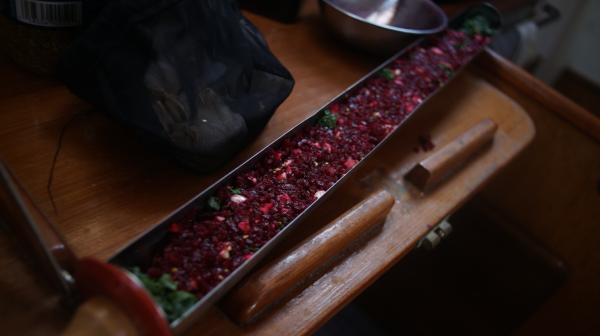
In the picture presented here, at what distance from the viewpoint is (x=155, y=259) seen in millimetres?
631

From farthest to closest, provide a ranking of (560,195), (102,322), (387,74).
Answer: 1. (560,195)
2. (387,74)
3. (102,322)

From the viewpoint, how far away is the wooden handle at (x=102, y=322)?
1.62 ft

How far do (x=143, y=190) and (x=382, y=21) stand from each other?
105 centimetres

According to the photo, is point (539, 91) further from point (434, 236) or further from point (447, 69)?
point (434, 236)

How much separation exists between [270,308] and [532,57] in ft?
8.29

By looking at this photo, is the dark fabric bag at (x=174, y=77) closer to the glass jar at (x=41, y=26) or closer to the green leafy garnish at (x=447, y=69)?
the glass jar at (x=41, y=26)

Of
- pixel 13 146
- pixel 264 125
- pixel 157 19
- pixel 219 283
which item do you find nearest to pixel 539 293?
pixel 264 125

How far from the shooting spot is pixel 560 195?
5.30 ft

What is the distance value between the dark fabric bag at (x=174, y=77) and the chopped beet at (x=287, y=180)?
0.10m

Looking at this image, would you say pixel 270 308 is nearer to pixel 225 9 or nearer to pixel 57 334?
pixel 57 334

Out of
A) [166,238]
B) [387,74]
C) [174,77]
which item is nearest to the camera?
[166,238]

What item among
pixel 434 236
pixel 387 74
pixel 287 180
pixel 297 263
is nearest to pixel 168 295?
pixel 297 263

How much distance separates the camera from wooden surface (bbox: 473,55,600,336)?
1528mm

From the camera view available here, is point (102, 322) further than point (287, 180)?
No
